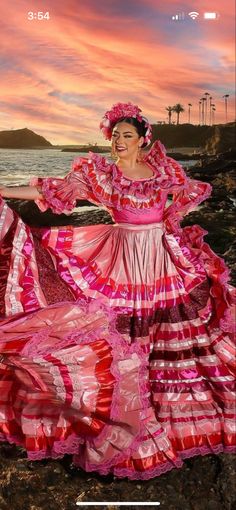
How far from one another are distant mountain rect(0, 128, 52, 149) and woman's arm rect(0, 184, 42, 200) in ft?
2.15

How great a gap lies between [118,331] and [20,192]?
0.62 metres

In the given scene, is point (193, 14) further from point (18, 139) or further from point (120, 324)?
point (120, 324)

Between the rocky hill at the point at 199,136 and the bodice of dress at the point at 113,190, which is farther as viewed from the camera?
the rocky hill at the point at 199,136

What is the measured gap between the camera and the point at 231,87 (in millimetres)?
2986

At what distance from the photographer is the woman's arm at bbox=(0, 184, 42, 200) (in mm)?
1826

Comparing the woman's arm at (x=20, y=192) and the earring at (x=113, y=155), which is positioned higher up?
the earring at (x=113, y=155)

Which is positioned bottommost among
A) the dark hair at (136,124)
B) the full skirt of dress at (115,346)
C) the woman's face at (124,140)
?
the full skirt of dress at (115,346)

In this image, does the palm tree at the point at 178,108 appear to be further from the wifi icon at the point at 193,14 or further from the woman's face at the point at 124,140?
the woman's face at the point at 124,140

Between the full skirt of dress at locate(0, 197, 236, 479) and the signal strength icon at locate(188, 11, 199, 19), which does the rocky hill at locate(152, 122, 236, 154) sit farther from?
the full skirt of dress at locate(0, 197, 236, 479)

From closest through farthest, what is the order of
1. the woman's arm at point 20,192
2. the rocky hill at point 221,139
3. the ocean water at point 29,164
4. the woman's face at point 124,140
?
the woman's arm at point 20,192
the woman's face at point 124,140
the ocean water at point 29,164
the rocky hill at point 221,139

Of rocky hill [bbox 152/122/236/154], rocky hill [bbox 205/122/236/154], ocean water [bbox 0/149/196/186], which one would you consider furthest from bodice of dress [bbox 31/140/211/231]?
rocky hill [bbox 205/122/236/154]

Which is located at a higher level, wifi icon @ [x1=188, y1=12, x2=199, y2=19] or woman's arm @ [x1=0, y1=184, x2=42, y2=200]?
wifi icon @ [x1=188, y1=12, x2=199, y2=19]

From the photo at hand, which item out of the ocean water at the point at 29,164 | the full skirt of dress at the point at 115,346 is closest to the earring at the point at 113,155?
the full skirt of dress at the point at 115,346

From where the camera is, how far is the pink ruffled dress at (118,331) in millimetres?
1490
